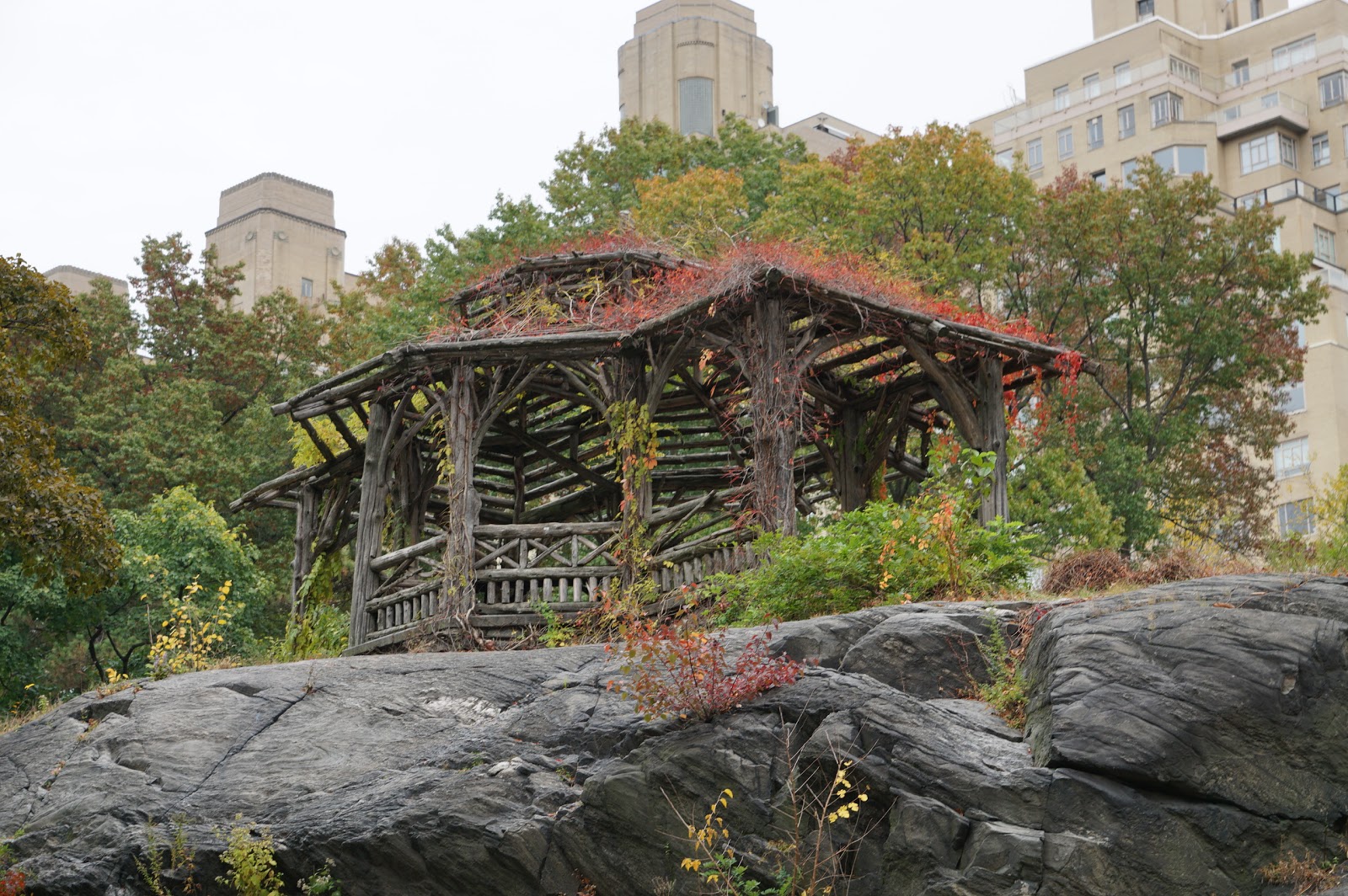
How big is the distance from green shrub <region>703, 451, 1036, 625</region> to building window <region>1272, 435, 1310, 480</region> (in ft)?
122

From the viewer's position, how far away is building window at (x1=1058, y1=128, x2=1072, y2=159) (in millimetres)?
61344

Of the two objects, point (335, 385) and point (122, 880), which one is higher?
point (335, 385)

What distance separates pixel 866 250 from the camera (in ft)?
102

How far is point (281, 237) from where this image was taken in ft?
191

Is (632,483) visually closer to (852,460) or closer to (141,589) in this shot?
(852,460)

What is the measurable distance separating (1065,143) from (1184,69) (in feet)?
17.7

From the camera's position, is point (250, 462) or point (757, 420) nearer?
point (757, 420)

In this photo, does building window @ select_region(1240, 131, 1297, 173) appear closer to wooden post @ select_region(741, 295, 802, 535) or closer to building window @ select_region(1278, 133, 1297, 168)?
building window @ select_region(1278, 133, 1297, 168)

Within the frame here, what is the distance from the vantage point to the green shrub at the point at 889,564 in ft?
44.4

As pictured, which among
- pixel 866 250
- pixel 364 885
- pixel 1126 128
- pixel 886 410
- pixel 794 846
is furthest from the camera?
pixel 1126 128

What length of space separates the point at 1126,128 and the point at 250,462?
40.2 metres

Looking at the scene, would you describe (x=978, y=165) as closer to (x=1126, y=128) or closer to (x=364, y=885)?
(x=364, y=885)

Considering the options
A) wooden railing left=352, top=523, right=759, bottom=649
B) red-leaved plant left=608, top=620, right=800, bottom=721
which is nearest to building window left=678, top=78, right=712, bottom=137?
wooden railing left=352, top=523, right=759, bottom=649

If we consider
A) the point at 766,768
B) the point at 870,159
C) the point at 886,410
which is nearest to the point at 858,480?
the point at 886,410
